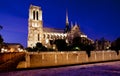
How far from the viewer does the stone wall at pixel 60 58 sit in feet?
130

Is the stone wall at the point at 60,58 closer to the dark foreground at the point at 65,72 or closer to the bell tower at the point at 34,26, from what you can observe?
the dark foreground at the point at 65,72

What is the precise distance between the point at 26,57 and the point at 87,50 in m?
17.7

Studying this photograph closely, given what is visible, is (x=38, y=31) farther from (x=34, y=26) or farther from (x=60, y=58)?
(x=60, y=58)

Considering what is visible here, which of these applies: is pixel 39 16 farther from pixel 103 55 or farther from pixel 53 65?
pixel 53 65

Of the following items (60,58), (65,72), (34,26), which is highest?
(34,26)

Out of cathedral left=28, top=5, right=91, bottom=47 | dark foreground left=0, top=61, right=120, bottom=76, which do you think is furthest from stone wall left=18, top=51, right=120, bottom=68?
cathedral left=28, top=5, right=91, bottom=47

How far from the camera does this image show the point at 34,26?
86.0 metres

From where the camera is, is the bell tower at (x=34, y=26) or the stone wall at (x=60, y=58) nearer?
the stone wall at (x=60, y=58)

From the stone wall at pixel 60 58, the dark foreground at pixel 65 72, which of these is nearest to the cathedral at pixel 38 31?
the stone wall at pixel 60 58

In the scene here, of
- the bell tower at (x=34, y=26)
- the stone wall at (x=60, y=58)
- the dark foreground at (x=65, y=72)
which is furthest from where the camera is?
the bell tower at (x=34, y=26)

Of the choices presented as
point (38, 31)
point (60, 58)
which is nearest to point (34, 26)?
point (38, 31)

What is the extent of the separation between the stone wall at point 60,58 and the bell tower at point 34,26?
109ft

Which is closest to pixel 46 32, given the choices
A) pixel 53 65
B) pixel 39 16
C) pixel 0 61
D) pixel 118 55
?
pixel 39 16

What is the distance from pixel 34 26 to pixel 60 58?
42.8m
